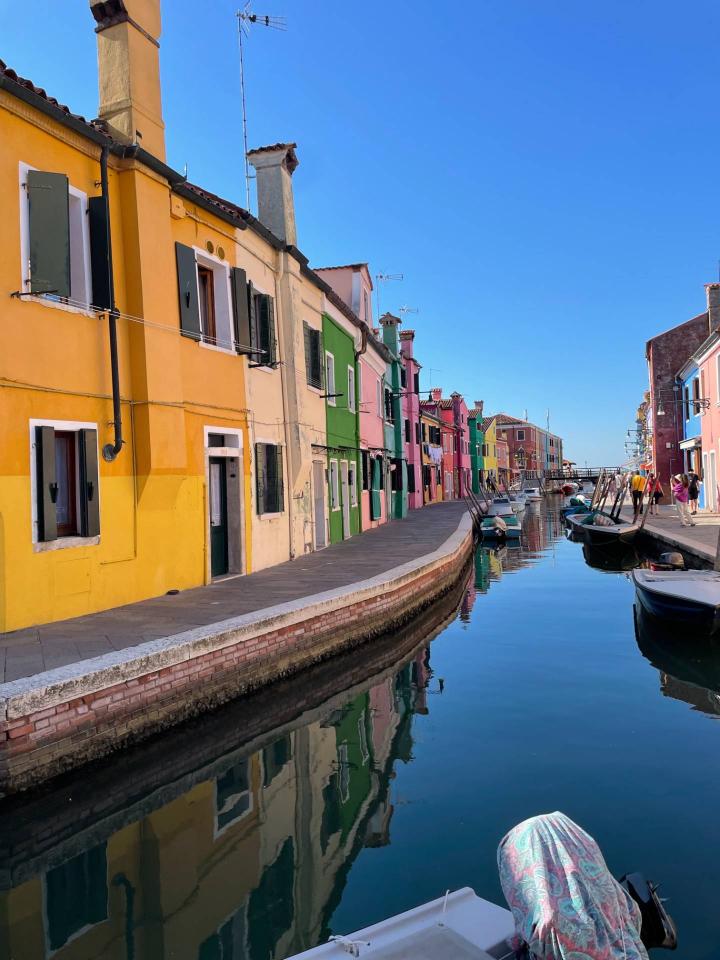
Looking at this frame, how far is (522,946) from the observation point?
106 inches

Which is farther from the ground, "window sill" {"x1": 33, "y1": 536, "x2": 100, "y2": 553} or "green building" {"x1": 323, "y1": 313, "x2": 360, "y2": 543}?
"green building" {"x1": 323, "y1": 313, "x2": 360, "y2": 543}

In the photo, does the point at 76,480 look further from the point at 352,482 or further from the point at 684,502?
the point at 684,502

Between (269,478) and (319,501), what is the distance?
13.9ft

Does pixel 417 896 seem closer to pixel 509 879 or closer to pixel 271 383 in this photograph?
pixel 509 879

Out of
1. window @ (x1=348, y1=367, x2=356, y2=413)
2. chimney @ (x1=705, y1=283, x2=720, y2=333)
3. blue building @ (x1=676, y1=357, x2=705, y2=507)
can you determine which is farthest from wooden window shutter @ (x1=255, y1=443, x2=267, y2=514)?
chimney @ (x1=705, y1=283, x2=720, y2=333)

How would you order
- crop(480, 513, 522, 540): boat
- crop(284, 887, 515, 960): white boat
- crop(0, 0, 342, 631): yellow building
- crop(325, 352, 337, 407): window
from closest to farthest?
crop(284, 887, 515, 960): white boat → crop(0, 0, 342, 631): yellow building → crop(325, 352, 337, 407): window → crop(480, 513, 522, 540): boat

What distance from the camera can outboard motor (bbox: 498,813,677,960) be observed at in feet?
8.11

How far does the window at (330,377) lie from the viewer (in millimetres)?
17953

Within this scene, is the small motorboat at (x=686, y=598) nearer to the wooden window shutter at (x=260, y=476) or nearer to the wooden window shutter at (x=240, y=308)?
the wooden window shutter at (x=260, y=476)

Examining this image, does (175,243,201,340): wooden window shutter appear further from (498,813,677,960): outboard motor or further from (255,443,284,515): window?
(498,813,677,960): outboard motor

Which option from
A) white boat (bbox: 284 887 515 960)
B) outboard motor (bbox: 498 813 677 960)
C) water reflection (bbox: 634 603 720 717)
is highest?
outboard motor (bbox: 498 813 677 960)

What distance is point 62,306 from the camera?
8.10 meters

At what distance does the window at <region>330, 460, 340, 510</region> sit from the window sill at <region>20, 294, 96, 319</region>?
9876 millimetres

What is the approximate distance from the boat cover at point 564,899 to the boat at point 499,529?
914 inches
